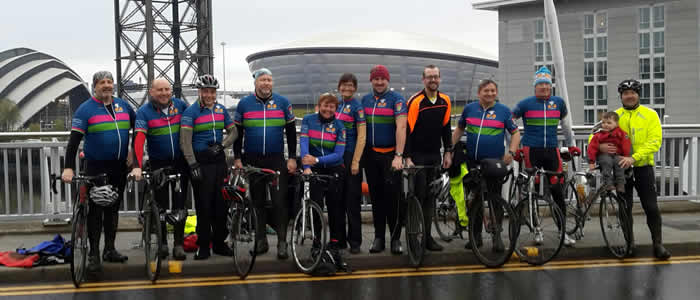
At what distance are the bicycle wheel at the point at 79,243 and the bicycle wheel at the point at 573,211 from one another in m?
4.91

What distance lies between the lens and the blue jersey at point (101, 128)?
6320mm

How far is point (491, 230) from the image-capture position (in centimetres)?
662

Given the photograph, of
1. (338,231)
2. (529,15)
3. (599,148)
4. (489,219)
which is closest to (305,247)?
(338,231)

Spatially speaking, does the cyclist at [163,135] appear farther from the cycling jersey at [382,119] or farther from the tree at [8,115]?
the tree at [8,115]

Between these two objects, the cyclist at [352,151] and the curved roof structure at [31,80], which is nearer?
the cyclist at [352,151]

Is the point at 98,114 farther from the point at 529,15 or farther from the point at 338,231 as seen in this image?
the point at 529,15

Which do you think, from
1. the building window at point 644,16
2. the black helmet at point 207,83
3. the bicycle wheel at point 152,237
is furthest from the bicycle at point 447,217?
the building window at point 644,16

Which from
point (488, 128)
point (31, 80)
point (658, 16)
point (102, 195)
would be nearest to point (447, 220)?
point (488, 128)

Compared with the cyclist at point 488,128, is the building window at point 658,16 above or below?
above

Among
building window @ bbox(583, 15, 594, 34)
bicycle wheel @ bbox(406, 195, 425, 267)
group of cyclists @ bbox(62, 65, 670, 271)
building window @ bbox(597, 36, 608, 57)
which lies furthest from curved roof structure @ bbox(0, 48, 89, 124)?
bicycle wheel @ bbox(406, 195, 425, 267)

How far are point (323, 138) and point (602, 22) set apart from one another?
77082 millimetres

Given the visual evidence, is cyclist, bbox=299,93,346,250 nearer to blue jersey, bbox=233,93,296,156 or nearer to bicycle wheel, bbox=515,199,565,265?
blue jersey, bbox=233,93,296,156

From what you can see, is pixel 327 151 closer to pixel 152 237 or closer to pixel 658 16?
pixel 152 237


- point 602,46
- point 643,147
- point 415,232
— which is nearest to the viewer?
point 415,232
